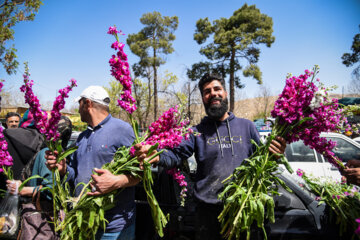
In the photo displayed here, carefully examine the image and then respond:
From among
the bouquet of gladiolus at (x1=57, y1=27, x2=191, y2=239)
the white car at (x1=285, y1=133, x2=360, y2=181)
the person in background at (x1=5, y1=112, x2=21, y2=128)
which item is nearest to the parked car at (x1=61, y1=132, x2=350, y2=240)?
the bouquet of gladiolus at (x1=57, y1=27, x2=191, y2=239)

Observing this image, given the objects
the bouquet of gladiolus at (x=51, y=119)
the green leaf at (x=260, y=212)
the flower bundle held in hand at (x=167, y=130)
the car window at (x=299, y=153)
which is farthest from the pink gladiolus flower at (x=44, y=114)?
the car window at (x=299, y=153)

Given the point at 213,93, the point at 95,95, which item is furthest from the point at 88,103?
the point at 213,93

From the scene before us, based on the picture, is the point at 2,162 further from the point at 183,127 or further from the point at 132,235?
the point at 183,127

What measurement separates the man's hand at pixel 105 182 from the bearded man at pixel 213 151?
303 mm

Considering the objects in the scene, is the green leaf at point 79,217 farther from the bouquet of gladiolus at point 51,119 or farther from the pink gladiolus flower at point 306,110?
the pink gladiolus flower at point 306,110

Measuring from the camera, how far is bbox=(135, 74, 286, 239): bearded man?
202cm

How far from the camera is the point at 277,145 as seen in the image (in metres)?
1.80

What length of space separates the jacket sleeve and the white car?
371 centimetres

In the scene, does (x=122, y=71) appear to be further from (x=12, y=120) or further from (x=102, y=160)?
(x=12, y=120)

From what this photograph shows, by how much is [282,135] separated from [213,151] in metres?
0.62

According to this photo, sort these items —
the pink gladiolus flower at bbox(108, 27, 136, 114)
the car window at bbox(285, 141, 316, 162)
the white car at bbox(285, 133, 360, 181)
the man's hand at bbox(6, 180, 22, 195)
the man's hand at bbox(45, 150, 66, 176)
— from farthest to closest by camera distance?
the car window at bbox(285, 141, 316, 162)
the white car at bbox(285, 133, 360, 181)
the man's hand at bbox(6, 180, 22, 195)
the man's hand at bbox(45, 150, 66, 176)
the pink gladiolus flower at bbox(108, 27, 136, 114)

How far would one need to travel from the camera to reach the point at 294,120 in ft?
5.97

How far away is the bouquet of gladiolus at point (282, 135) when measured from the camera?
5.60ft

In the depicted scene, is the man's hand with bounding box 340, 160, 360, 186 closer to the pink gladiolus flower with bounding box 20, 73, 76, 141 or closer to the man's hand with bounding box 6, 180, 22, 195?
the pink gladiolus flower with bounding box 20, 73, 76, 141
